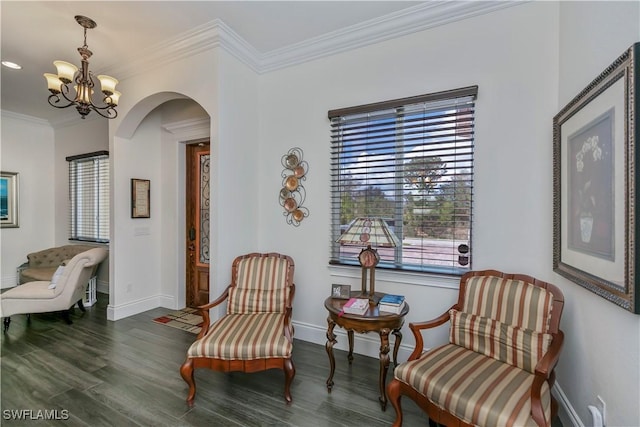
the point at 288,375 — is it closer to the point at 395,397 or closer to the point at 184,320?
the point at 395,397

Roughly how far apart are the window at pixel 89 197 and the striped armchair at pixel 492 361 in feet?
16.9

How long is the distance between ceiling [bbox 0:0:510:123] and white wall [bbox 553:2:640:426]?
3.40 ft

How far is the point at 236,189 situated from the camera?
3033mm

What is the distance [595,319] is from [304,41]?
→ 318 centimetres

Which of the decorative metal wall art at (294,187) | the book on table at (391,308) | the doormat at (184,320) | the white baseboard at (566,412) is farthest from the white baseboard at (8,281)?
the white baseboard at (566,412)

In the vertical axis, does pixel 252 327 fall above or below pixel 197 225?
below

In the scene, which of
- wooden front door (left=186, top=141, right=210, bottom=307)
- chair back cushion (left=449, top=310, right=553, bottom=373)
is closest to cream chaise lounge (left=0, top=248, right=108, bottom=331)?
wooden front door (left=186, top=141, right=210, bottom=307)

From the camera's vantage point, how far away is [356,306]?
2174 mm

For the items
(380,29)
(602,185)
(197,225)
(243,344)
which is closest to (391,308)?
(243,344)

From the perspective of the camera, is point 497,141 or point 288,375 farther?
point 497,141

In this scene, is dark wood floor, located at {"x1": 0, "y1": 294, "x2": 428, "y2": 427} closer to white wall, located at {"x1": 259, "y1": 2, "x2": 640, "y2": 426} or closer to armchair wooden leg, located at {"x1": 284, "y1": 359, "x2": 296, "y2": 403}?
armchair wooden leg, located at {"x1": 284, "y1": 359, "x2": 296, "y2": 403}

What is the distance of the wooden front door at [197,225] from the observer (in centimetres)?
405

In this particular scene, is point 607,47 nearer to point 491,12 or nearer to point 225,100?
point 491,12

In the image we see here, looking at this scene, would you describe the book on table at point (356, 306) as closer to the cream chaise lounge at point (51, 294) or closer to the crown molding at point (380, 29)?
the crown molding at point (380, 29)
